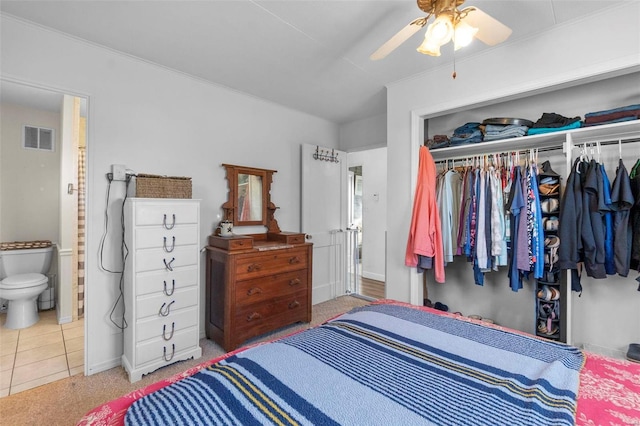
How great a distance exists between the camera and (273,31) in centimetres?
205

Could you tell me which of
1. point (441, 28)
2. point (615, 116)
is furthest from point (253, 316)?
point (615, 116)

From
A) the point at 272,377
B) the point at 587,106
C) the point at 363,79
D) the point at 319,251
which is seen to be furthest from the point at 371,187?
the point at 272,377

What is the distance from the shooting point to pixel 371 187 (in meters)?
5.38

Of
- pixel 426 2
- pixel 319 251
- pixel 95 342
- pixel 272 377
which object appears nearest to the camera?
pixel 272 377

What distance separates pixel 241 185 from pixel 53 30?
180cm

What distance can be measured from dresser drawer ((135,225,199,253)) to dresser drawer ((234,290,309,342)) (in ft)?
2.55

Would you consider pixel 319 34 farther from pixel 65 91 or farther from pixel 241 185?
pixel 65 91

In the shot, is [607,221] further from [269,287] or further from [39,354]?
[39,354]

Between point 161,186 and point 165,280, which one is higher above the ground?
point 161,186

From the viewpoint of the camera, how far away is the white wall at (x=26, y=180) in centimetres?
327

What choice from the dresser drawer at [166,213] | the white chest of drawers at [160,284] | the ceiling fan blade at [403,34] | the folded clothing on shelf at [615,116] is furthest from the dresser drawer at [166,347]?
the folded clothing on shelf at [615,116]

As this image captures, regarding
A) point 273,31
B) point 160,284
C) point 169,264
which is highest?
point 273,31

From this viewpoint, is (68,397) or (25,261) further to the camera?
(25,261)

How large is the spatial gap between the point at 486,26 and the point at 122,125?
8.67 feet
